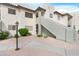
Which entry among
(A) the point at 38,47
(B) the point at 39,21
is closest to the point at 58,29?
(B) the point at 39,21

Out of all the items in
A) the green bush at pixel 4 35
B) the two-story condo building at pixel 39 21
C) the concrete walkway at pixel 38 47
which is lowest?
the concrete walkway at pixel 38 47

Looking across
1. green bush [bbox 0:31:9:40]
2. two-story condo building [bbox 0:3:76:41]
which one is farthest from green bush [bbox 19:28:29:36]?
green bush [bbox 0:31:9:40]

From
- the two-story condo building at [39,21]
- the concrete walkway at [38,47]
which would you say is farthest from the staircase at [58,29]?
the concrete walkway at [38,47]

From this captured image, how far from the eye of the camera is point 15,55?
9.75 ft

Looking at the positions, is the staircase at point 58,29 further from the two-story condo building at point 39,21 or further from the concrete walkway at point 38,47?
the concrete walkway at point 38,47

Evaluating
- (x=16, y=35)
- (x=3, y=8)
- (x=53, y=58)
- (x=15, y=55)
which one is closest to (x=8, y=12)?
(x=3, y=8)

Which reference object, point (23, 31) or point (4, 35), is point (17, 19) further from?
point (4, 35)

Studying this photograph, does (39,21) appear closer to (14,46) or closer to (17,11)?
(17,11)

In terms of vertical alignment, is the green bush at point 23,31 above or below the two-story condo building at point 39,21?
below

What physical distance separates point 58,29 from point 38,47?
604 millimetres

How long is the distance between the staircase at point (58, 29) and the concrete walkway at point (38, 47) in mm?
122

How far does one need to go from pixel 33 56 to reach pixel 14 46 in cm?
47

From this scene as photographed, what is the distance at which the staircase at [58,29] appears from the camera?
3.05 meters

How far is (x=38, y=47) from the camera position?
3.06 m
